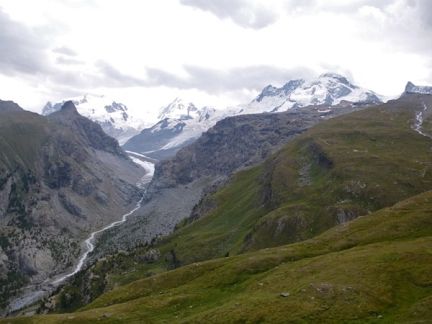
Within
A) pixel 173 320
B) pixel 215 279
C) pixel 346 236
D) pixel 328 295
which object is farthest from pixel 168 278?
pixel 328 295

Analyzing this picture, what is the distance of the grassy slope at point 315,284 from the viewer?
74.5 meters

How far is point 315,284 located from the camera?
8250 cm

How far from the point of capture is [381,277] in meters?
82.9

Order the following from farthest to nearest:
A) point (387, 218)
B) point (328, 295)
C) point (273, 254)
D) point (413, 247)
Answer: point (387, 218) < point (273, 254) < point (413, 247) < point (328, 295)

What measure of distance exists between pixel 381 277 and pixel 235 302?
23.2 meters

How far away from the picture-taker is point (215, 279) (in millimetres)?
104625

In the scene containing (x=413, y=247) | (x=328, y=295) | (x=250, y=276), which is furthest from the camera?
(x=250, y=276)

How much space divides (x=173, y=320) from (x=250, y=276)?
2195cm

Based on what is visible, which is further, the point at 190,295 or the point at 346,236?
the point at 346,236

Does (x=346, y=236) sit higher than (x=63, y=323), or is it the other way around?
(x=346, y=236)

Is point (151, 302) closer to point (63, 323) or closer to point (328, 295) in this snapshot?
point (63, 323)

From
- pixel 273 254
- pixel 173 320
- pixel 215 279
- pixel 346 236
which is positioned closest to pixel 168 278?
pixel 215 279

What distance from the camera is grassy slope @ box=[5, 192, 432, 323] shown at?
244 feet

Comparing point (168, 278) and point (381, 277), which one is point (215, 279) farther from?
point (381, 277)
